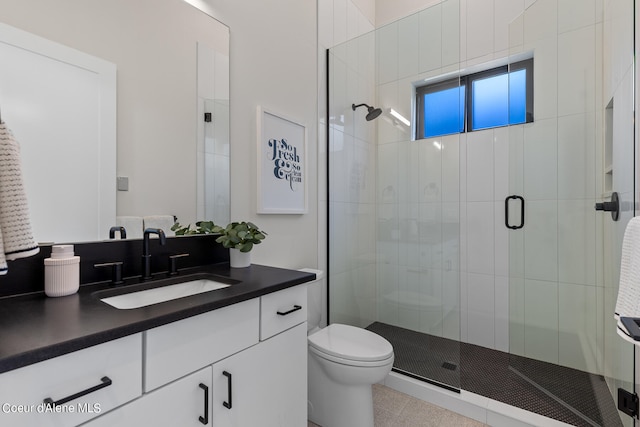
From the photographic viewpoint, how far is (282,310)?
44.6 inches

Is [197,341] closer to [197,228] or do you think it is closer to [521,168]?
[197,228]

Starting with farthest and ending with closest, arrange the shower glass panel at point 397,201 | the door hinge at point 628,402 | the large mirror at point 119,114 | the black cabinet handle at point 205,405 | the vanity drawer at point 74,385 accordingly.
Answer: the shower glass panel at point 397,201
the door hinge at point 628,402
the large mirror at point 119,114
the black cabinet handle at point 205,405
the vanity drawer at point 74,385

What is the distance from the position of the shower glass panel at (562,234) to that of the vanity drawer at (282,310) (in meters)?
1.50

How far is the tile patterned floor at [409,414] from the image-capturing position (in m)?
1.63

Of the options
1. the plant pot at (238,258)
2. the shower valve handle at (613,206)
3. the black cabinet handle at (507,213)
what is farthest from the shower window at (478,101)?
the plant pot at (238,258)

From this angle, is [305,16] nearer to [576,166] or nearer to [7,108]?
[7,108]

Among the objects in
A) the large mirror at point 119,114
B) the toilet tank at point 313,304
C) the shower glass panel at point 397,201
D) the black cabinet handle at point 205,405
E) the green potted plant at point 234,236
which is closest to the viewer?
the black cabinet handle at point 205,405

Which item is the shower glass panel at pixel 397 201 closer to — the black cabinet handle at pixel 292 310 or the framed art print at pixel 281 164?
the framed art print at pixel 281 164

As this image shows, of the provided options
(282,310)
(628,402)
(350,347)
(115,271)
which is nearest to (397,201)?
(350,347)

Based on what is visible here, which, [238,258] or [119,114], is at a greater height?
[119,114]

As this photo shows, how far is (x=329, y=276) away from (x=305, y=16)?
1882 mm

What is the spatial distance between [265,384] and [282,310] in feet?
0.82

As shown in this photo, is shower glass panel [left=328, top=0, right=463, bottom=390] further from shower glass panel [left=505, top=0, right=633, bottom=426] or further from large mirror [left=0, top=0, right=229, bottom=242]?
large mirror [left=0, top=0, right=229, bottom=242]

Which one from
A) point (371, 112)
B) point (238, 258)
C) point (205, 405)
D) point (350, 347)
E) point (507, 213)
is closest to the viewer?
point (205, 405)
